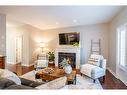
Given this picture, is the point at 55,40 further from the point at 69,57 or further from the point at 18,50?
the point at 18,50

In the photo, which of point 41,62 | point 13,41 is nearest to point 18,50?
point 13,41

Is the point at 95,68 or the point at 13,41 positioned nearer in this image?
the point at 95,68

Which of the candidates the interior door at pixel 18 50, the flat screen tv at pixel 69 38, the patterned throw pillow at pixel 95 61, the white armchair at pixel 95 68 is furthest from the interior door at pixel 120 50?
the interior door at pixel 18 50

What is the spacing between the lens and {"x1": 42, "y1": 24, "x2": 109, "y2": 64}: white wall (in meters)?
5.84

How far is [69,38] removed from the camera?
6.48m

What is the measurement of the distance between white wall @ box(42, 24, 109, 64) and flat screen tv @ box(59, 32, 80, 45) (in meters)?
0.18

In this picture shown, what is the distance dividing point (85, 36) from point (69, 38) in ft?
2.48

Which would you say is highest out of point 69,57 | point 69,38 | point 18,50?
point 69,38

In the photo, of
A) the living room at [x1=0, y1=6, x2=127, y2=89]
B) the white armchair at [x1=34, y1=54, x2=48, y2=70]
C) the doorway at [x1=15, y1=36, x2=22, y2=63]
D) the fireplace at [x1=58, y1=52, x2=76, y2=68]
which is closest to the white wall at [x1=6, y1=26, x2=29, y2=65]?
the living room at [x1=0, y1=6, x2=127, y2=89]

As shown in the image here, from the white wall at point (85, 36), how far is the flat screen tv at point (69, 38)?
0.18 m

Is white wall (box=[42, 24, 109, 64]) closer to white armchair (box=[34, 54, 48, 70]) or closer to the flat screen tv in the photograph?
the flat screen tv

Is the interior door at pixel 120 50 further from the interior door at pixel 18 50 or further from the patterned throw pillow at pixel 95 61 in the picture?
the interior door at pixel 18 50

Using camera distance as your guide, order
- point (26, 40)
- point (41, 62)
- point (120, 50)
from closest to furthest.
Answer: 1. point (120, 50)
2. point (41, 62)
3. point (26, 40)
